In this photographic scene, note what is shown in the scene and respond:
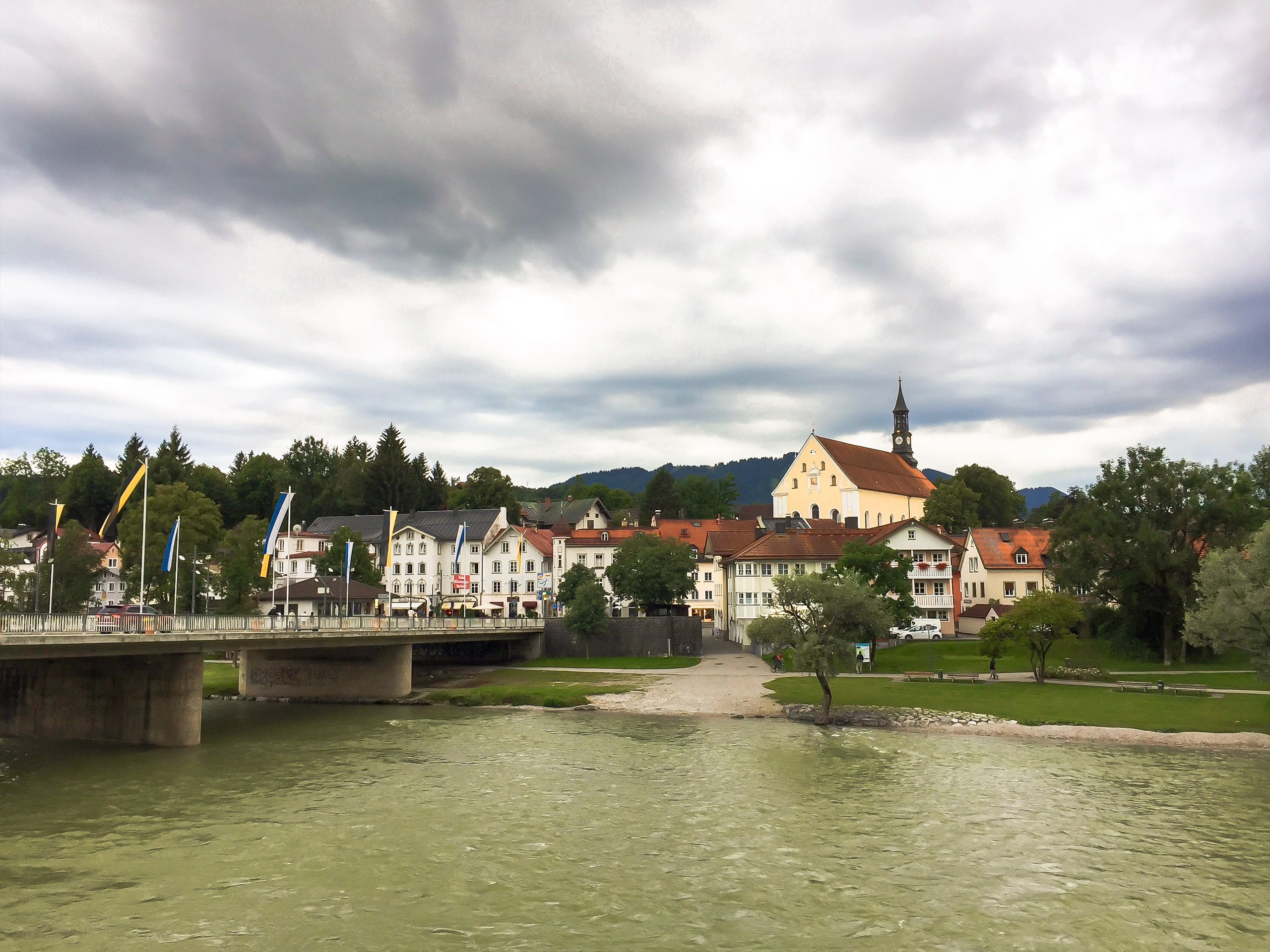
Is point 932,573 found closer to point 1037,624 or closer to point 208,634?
point 1037,624

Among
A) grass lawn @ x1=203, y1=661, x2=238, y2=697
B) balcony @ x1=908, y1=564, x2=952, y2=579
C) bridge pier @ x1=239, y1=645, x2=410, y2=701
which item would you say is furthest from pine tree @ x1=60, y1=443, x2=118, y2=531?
balcony @ x1=908, y1=564, x2=952, y2=579

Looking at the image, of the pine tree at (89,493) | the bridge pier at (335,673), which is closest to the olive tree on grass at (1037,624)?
the bridge pier at (335,673)

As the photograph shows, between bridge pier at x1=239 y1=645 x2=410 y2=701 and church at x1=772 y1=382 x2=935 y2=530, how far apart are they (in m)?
69.1

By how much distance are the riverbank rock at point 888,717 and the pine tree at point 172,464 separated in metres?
118

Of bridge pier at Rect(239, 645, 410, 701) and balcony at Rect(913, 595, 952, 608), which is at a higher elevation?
balcony at Rect(913, 595, 952, 608)

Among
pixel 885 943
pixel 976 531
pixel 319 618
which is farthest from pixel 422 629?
pixel 976 531

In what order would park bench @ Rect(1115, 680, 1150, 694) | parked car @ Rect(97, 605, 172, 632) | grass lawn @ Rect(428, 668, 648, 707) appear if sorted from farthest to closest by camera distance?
grass lawn @ Rect(428, 668, 648, 707) → park bench @ Rect(1115, 680, 1150, 694) → parked car @ Rect(97, 605, 172, 632)

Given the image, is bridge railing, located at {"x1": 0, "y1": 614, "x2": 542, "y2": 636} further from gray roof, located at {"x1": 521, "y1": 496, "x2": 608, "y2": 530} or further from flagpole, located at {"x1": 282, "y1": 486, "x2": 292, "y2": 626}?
gray roof, located at {"x1": 521, "y1": 496, "x2": 608, "y2": 530}

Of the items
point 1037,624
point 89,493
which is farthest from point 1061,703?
point 89,493

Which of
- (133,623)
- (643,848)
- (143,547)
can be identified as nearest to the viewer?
(643,848)

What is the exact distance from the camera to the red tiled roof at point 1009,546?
92.3 m

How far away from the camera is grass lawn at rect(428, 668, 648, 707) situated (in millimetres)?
60750

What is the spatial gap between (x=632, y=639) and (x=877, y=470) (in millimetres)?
62699

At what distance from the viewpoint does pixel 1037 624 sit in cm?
5669
